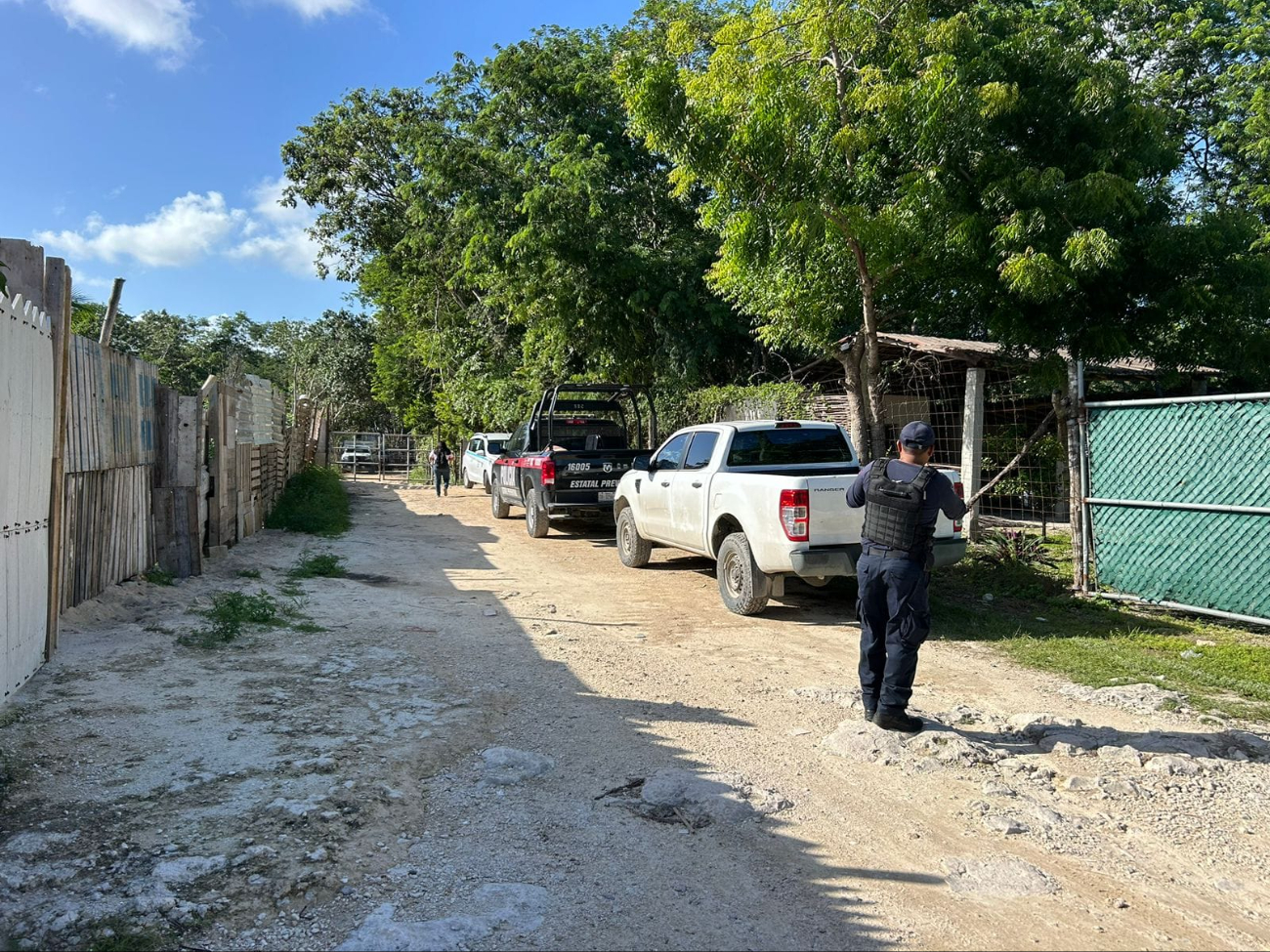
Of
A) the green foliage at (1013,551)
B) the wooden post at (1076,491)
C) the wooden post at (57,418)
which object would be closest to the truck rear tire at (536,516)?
the green foliage at (1013,551)

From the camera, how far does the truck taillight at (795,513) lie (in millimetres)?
7422

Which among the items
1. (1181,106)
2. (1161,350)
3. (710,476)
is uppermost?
(1181,106)

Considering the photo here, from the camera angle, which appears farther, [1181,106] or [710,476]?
[1181,106]

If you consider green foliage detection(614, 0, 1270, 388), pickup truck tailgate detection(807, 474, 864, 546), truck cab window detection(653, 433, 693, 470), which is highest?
green foliage detection(614, 0, 1270, 388)

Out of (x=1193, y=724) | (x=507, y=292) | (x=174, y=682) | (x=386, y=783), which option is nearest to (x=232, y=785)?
(x=386, y=783)

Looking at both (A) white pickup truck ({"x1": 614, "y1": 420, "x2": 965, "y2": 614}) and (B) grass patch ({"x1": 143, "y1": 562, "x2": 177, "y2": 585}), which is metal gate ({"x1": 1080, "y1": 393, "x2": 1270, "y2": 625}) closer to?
(A) white pickup truck ({"x1": 614, "y1": 420, "x2": 965, "y2": 614})

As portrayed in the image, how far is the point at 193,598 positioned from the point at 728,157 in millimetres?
7060

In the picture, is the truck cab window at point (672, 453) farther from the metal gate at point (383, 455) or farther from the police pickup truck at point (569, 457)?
the metal gate at point (383, 455)

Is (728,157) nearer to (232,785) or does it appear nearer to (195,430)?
(195,430)

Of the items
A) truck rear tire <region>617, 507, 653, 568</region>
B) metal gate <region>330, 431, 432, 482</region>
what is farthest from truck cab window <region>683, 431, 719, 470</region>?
metal gate <region>330, 431, 432, 482</region>

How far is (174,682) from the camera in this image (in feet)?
18.4

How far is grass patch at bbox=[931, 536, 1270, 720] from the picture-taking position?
6051 mm

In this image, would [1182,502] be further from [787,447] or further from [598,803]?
[598,803]

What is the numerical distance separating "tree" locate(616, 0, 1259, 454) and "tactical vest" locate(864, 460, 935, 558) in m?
5.01
